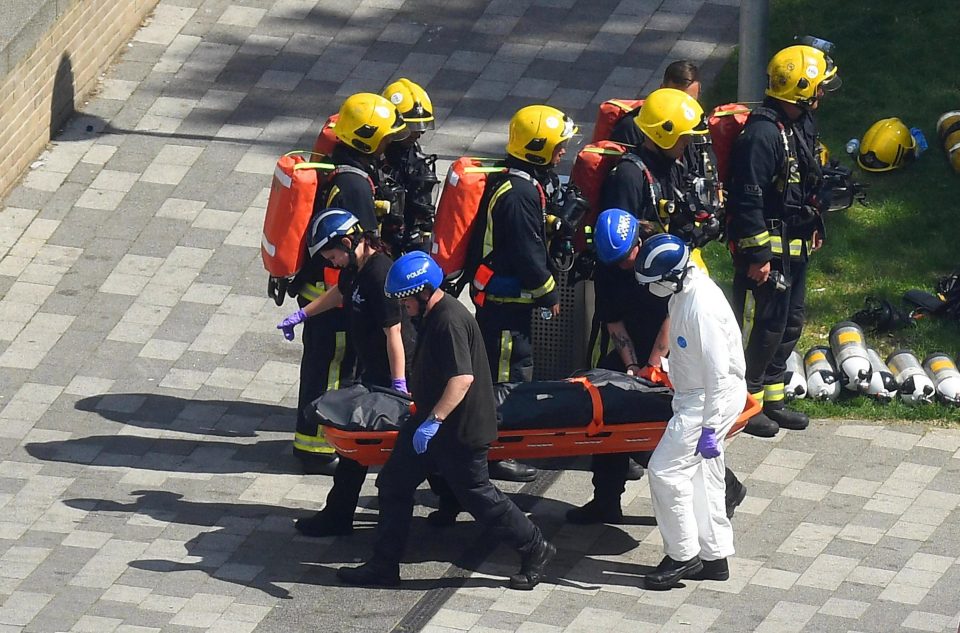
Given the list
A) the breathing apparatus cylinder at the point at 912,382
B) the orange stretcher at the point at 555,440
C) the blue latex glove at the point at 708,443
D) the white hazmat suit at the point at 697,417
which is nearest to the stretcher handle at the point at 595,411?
the orange stretcher at the point at 555,440

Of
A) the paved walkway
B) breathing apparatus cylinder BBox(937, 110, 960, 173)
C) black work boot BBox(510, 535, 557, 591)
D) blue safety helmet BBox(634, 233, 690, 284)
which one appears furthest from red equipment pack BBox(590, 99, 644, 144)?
breathing apparatus cylinder BBox(937, 110, 960, 173)

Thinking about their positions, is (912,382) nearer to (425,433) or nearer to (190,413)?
(425,433)

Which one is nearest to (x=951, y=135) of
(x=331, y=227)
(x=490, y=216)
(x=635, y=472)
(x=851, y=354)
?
(x=851, y=354)

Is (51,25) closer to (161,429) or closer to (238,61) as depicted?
Answer: (238,61)

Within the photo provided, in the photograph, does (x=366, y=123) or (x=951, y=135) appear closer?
(x=366, y=123)

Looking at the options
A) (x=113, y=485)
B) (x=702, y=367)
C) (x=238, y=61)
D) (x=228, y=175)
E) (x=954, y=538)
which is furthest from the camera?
(x=238, y=61)

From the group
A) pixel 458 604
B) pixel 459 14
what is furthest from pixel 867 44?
pixel 458 604

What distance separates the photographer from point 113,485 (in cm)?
1059

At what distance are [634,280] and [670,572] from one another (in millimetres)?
1678

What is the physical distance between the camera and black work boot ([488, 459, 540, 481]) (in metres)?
10.6

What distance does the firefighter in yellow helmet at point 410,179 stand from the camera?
35.3 feet

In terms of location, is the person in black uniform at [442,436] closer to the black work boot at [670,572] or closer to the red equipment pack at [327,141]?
the black work boot at [670,572]

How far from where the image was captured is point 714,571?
31.4 feet

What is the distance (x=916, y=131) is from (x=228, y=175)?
5.02 meters
